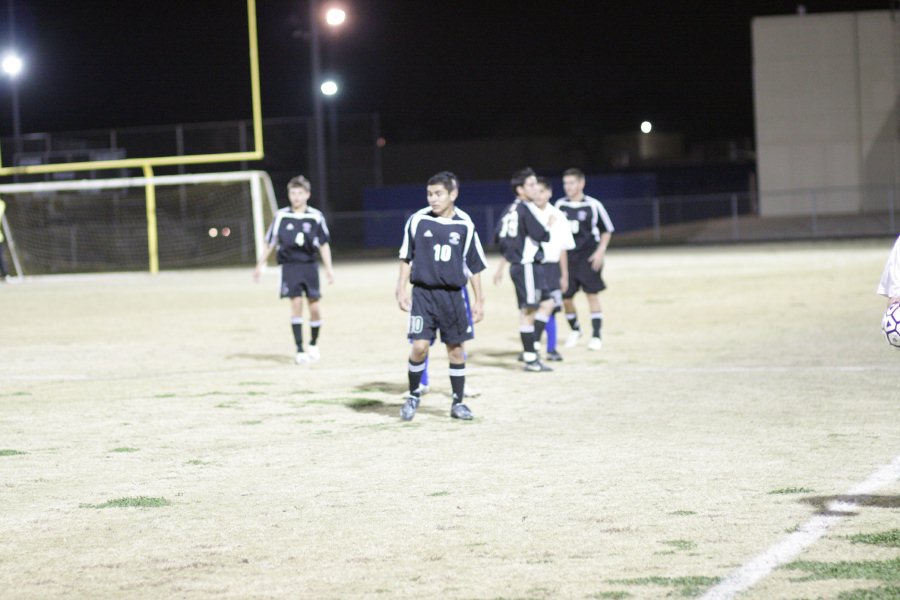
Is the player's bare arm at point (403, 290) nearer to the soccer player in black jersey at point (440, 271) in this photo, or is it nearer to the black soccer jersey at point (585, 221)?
the soccer player in black jersey at point (440, 271)

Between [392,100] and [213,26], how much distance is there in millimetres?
23049

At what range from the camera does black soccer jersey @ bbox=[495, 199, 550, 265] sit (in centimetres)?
1286

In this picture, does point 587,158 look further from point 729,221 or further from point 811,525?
point 811,525

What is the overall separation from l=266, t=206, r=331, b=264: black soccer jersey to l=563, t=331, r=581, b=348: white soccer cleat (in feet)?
9.69

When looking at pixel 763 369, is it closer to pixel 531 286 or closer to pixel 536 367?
pixel 536 367

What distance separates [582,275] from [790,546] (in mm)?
8932

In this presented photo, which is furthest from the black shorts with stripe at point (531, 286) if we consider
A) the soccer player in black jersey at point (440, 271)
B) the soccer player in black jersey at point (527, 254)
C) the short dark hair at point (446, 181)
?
the short dark hair at point (446, 181)

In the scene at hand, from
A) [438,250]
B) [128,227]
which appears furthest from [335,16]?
[438,250]

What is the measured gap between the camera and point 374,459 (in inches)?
329

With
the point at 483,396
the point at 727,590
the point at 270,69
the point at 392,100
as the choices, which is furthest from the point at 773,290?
the point at 392,100

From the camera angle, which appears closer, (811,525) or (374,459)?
(811,525)

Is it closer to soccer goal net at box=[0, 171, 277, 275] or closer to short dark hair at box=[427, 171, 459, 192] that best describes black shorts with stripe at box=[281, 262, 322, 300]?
short dark hair at box=[427, 171, 459, 192]

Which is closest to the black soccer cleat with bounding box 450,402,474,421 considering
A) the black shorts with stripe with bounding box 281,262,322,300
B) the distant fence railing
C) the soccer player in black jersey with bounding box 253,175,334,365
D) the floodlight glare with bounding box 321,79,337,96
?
the soccer player in black jersey with bounding box 253,175,334,365

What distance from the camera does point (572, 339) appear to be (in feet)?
49.1
